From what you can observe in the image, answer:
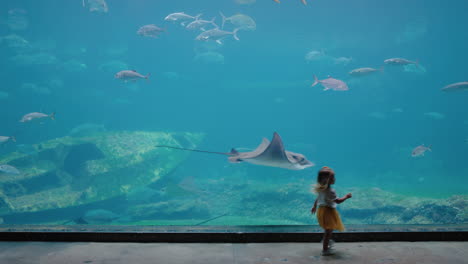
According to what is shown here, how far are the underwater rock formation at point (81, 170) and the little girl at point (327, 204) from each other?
940 cm

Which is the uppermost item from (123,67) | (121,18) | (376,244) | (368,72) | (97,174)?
(121,18)

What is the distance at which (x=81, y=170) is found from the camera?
10453 mm

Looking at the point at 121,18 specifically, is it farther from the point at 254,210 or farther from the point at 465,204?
the point at 465,204

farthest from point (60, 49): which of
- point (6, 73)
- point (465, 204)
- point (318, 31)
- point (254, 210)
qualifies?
point (465, 204)

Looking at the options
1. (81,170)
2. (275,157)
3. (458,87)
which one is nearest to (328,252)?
(275,157)

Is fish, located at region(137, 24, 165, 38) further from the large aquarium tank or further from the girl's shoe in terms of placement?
the girl's shoe

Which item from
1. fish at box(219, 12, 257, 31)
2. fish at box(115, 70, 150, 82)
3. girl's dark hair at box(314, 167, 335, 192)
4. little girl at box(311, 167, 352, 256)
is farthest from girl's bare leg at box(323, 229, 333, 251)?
fish at box(219, 12, 257, 31)

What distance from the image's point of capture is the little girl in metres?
1.87

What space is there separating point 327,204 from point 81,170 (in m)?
10.7

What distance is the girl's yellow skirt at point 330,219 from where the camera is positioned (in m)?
1.85

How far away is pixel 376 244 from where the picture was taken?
2.09m

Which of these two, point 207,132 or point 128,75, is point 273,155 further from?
point 207,132

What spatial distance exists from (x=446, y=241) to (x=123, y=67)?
19.3 metres

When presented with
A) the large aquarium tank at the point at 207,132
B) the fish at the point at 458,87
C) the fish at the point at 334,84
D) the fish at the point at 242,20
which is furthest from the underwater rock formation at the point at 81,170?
the fish at the point at 458,87
